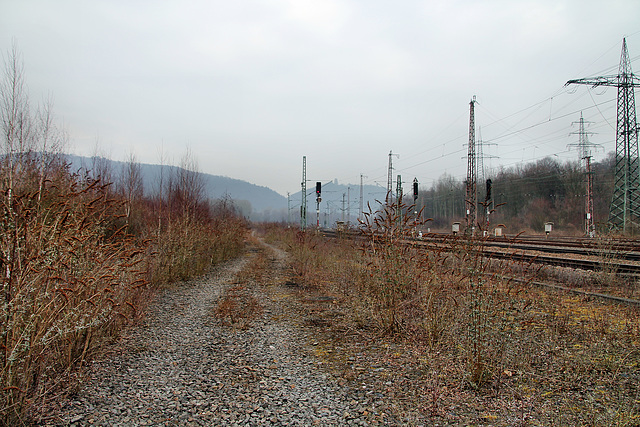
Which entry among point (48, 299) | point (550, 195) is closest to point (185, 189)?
point (48, 299)

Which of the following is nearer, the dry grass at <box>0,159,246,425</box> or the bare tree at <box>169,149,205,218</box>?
the dry grass at <box>0,159,246,425</box>

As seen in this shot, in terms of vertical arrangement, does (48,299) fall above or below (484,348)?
above

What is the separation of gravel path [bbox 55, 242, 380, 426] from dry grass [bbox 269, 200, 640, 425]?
1.72 feet

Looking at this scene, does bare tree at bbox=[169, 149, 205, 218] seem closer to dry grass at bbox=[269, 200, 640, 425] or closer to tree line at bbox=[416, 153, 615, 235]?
dry grass at bbox=[269, 200, 640, 425]

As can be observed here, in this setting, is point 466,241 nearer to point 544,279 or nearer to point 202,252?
point 544,279

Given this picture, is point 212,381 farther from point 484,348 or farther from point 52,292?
point 484,348

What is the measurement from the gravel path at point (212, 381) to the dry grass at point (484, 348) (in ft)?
1.72

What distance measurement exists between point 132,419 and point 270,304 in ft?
15.3

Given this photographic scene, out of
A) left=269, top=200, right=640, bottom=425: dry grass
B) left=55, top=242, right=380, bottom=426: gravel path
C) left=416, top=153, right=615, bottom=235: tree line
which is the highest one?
left=416, top=153, right=615, bottom=235: tree line

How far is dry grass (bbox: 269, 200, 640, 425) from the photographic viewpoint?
3188 millimetres

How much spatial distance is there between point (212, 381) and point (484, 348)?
9.50ft

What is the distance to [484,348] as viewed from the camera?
12.4 feet

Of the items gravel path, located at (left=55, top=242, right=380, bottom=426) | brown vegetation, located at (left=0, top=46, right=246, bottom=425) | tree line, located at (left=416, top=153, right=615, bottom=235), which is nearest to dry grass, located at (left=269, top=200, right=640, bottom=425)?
gravel path, located at (left=55, top=242, right=380, bottom=426)

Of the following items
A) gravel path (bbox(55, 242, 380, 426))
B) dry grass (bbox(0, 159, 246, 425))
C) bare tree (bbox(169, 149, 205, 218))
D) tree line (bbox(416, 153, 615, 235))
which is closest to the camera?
dry grass (bbox(0, 159, 246, 425))
